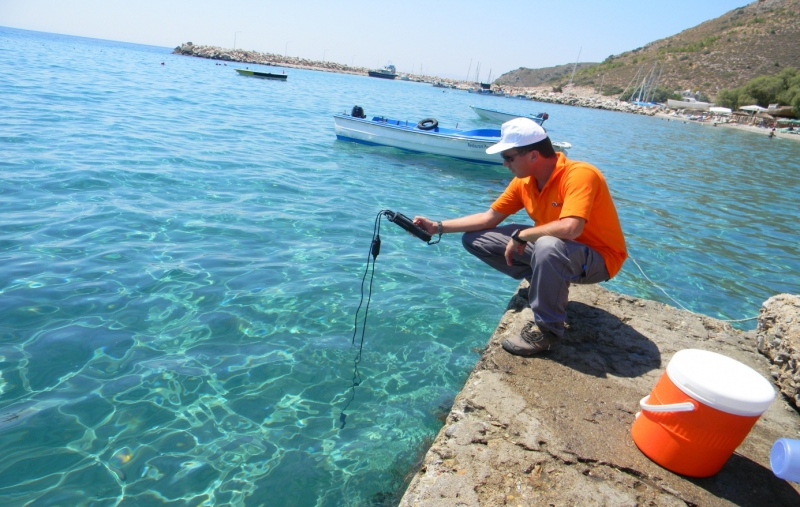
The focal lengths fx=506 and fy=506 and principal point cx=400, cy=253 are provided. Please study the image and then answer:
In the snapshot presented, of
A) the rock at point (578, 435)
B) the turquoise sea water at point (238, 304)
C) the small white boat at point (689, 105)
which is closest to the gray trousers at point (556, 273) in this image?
the rock at point (578, 435)

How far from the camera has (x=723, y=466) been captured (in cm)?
268

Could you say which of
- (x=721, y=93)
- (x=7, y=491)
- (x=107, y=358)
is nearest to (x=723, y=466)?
(x=7, y=491)

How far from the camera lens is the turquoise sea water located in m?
3.49

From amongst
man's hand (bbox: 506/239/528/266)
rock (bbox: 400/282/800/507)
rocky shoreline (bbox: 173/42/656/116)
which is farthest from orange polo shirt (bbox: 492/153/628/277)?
rocky shoreline (bbox: 173/42/656/116)

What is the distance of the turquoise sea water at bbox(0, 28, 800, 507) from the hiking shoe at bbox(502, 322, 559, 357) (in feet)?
3.01

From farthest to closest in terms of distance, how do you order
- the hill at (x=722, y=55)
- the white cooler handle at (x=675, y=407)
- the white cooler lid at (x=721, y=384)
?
the hill at (x=722, y=55) < the white cooler handle at (x=675, y=407) < the white cooler lid at (x=721, y=384)

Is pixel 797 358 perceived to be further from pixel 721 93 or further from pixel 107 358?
pixel 721 93

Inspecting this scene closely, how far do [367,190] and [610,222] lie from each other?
26.1 ft

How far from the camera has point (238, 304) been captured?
218 inches

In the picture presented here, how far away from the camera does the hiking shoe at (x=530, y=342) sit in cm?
358

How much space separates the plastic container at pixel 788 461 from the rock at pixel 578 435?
0.22m

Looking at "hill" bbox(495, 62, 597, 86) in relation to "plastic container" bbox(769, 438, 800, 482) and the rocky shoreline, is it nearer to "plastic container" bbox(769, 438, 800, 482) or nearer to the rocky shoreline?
the rocky shoreline

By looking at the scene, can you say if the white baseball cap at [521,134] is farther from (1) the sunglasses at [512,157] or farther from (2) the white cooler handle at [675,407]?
(2) the white cooler handle at [675,407]

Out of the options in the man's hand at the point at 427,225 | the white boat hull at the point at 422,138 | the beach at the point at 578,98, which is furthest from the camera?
the beach at the point at 578,98
